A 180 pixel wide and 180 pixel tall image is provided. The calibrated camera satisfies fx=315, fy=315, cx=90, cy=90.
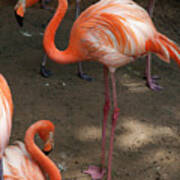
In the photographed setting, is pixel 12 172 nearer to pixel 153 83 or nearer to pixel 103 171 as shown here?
pixel 103 171

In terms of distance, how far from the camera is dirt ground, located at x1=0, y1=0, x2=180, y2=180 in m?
2.94

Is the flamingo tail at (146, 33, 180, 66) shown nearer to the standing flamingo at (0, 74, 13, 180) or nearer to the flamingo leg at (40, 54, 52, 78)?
the standing flamingo at (0, 74, 13, 180)

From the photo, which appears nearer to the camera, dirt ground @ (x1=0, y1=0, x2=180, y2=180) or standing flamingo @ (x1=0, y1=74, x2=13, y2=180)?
standing flamingo @ (x1=0, y1=74, x2=13, y2=180)

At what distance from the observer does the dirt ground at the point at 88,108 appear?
2936 millimetres

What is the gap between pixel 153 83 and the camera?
4270 mm

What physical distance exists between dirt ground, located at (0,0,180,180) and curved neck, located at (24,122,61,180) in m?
0.62

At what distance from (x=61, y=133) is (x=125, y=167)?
737 millimetres

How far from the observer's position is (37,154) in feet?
6.89

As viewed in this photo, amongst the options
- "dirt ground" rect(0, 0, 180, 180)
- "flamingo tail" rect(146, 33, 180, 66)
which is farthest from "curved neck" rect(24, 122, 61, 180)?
"flamingo tail" rect(146, 33, 180, 66)

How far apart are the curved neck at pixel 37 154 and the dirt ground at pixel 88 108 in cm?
62

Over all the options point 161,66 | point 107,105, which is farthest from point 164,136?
point 161,66

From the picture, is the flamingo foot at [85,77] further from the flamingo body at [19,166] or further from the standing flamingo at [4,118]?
the standing flamingo at [4,118]

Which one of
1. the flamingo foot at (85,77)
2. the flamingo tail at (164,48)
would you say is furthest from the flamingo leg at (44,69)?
the flamingo tail at (164,48)

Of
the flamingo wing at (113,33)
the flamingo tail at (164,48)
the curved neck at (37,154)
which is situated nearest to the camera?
the curved neck at (37,154)
